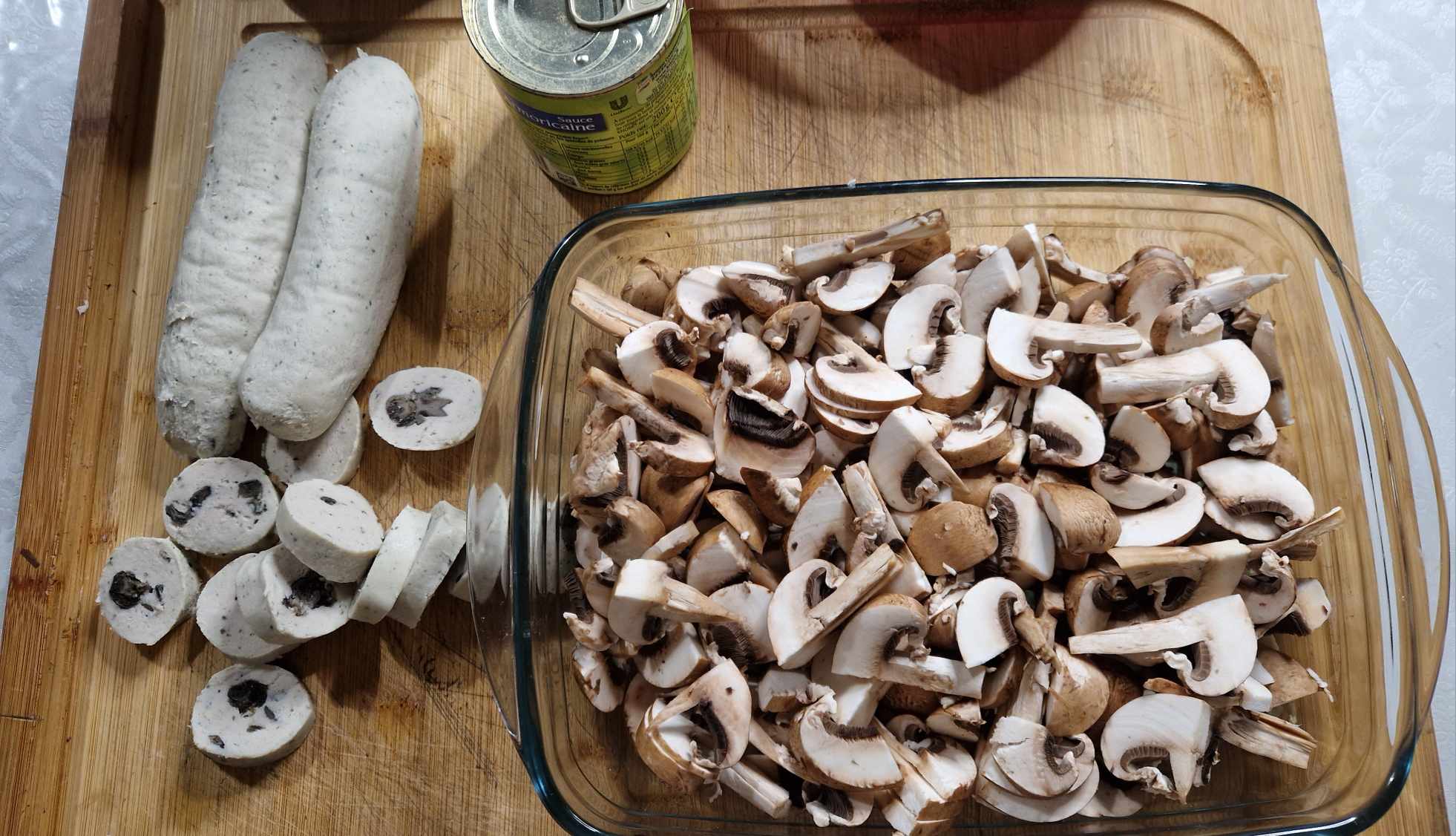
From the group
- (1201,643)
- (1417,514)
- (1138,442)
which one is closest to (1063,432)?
(1138,442)

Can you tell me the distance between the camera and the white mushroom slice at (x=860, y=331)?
149cm

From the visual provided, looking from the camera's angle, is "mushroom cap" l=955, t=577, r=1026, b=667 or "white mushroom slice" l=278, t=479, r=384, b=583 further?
"white mushroom slice" l=278, t=479, r=384, b=583

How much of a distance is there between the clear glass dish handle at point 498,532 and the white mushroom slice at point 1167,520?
0.87 meters

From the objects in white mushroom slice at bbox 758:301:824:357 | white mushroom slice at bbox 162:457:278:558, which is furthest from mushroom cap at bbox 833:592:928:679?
white mushroom slice at bbox 162:457:278:558

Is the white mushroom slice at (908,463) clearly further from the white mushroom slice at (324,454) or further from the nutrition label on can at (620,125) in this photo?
the white mushroom slice at (324,454)

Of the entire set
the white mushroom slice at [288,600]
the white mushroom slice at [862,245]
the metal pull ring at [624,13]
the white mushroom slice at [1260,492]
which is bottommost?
the white mushroom slice at [288,600]

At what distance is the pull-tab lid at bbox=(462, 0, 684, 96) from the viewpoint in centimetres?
141

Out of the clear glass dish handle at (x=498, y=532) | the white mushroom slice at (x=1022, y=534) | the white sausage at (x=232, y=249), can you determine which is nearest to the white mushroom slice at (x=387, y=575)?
the clear glass dish handle at (x=498, y=532)

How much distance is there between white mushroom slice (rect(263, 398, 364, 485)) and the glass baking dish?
13.6 inches

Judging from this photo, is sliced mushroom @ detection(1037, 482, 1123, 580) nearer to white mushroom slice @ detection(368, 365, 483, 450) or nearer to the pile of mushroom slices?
the pile of mushroom slices

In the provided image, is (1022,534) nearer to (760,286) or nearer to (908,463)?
(908,463)

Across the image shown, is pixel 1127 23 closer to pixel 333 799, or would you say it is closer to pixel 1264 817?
pixel 1264 817

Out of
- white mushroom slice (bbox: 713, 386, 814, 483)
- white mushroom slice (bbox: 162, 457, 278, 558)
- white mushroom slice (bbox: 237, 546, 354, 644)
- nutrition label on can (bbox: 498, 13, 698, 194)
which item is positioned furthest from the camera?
white mushroom slice (bbox: 162, 457, 278, 558)

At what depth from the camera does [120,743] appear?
1668 millimetres
